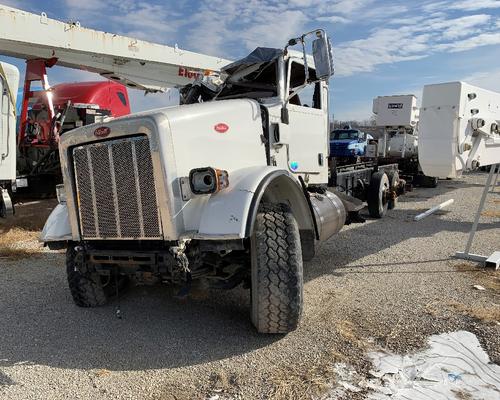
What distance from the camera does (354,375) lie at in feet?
10.9

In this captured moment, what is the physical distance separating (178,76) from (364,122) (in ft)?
132

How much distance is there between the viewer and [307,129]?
570 centimetres

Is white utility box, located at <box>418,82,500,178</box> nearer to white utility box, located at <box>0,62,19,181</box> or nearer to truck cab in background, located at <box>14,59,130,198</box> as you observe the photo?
truck cab in background, located at <box>14,59,130,198</box>

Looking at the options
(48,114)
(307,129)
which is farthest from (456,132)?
(48,114)

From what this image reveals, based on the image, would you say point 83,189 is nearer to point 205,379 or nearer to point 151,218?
point 151,218

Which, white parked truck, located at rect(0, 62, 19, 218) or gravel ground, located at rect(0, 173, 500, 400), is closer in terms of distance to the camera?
gravel ground, located at rect(0, 173, 500, 400)

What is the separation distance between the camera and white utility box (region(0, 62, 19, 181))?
8414 mm

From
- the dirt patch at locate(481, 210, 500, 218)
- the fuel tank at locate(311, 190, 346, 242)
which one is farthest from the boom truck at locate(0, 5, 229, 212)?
the dirt patch at locate(481, 210, 500, 218)

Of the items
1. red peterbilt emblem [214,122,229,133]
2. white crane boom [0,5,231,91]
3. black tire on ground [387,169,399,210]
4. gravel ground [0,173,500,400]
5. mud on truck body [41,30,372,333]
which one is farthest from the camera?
black tire on ground [387,169,399,210]

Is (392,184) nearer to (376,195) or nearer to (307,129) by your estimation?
(376,195)

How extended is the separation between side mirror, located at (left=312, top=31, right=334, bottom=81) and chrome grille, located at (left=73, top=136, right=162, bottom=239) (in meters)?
1.95

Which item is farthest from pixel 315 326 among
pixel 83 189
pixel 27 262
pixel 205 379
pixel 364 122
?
pixel 364 122

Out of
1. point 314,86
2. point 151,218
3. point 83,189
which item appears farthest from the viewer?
point 314,86

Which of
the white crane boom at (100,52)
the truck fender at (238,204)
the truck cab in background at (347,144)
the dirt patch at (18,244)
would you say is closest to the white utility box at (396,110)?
the truck cab in background at (347,144)
